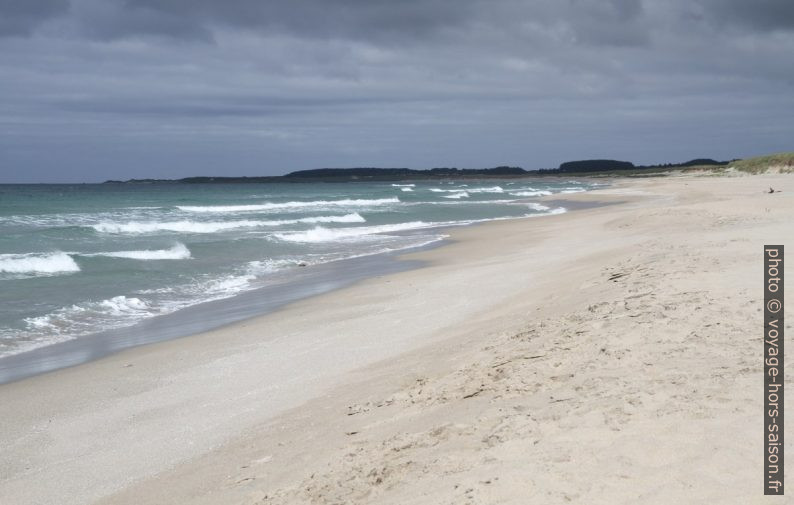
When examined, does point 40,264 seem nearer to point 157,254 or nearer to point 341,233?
point 157,254

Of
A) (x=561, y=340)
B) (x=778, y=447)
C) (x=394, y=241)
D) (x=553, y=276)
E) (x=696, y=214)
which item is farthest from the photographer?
(x=394, y=241)

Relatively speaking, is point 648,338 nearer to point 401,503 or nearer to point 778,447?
point 778,447

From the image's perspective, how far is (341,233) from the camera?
28562 millimetres

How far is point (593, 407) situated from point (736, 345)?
1422 mm

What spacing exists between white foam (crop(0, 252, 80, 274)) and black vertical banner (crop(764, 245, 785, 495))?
15232 mm

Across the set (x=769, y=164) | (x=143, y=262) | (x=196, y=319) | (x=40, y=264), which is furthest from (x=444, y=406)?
(x=769, y=164)

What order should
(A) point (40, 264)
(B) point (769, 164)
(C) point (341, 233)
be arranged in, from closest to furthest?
(A) point (40, 264), (C) point (341, 233), (B) point (769, 164)

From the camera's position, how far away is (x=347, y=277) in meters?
15.5

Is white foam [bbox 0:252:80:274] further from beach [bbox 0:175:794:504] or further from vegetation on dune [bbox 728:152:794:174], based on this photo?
vegetation on dune [bbox 728:152:794:174]

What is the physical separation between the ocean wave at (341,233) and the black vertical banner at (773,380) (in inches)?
786

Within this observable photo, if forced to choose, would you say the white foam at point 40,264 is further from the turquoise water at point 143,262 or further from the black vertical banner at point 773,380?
the black vertical banner at point 773,380

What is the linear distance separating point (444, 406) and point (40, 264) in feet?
50.8

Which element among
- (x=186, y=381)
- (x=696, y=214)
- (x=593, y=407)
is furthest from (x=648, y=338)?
(x=696, y=214)

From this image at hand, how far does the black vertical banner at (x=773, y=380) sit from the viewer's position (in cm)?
341
